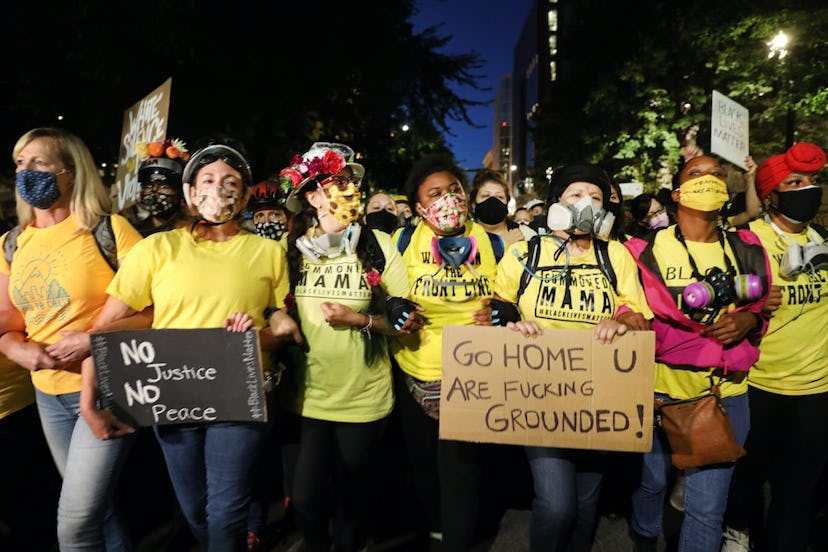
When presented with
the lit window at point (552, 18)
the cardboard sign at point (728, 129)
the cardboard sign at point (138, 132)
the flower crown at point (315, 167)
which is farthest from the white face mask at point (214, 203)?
the lit window at point (552, 18)

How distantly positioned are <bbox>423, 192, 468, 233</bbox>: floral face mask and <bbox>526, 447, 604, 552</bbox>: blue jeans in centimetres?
137

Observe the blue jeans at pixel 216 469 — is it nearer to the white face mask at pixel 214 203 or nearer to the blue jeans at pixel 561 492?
the white face mask at pixel 214 203

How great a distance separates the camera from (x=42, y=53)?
24.4 feet

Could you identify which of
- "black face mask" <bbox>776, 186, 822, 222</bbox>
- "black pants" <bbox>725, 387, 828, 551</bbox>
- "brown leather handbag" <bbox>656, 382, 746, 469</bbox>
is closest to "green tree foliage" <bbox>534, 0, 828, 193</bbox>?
"black face mask" <bbox>776, 186, 822, 222</bbox>

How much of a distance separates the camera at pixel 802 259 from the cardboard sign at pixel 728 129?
3.99 m

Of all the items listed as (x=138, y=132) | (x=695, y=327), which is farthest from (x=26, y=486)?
(x=695, y=327)

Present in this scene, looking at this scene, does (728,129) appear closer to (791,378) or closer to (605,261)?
(791,378)

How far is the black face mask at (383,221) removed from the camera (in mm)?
5301

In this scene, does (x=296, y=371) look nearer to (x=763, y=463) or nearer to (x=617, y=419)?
(x=617, y=419)

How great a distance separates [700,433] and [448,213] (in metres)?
1.79

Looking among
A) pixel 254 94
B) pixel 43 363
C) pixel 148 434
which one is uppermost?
pixel 254 94

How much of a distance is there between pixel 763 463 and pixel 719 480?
2.08 feet

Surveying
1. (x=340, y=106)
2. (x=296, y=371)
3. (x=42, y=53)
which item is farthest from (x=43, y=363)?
(x=340, y=106)

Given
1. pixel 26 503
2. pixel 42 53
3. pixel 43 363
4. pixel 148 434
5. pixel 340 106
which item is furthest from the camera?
pixel 340 106
